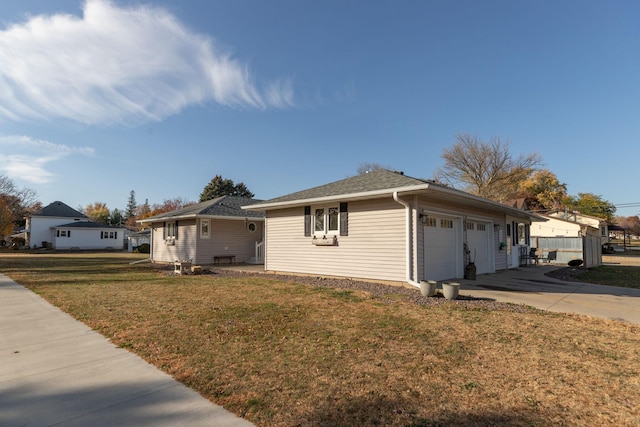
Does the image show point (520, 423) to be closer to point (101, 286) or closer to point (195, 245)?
point (101, 286)

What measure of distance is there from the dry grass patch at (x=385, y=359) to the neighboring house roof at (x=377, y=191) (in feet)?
10.2

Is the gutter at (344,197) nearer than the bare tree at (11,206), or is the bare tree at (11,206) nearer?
the gutter at (344,197)

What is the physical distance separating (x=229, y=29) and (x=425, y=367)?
12.3 metres

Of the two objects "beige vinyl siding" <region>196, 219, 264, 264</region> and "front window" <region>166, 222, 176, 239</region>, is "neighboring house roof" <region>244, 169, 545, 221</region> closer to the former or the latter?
"beige vinyl siding" <region>196, 219, 264, 264</region>

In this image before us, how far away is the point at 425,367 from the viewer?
355 cm

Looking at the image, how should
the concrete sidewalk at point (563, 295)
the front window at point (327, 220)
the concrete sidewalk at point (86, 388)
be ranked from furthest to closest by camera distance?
the front window at point (327, 220) → the concrete sidewalk at point (563, 295) → the concrete sidewalk at point (86, 388)

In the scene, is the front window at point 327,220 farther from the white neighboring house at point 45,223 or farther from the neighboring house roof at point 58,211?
the neighboring house roof at point 58,211

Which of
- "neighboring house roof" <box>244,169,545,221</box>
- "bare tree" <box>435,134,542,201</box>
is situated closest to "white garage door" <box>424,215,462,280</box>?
"neighboring house roof" <box>244,169,545,221</box>

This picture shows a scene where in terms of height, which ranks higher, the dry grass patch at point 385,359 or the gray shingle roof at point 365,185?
the gray shingle roof at point 365,185

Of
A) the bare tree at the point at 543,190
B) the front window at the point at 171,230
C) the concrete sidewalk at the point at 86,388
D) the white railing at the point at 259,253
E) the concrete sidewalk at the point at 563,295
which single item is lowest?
the concrete sidewalk at the point at 563,295

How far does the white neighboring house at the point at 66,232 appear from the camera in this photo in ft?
126

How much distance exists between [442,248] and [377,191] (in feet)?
9.97

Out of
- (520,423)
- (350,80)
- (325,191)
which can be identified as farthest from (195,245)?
(520,423)

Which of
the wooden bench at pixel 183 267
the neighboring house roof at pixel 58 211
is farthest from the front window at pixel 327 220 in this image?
the neighboring house roof at pixel 58 211
